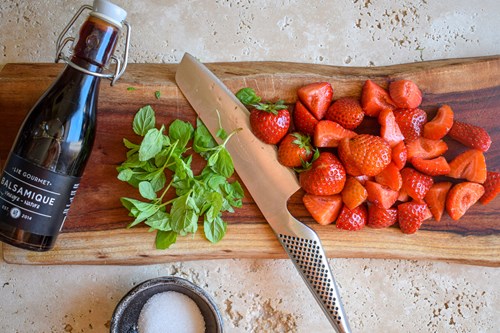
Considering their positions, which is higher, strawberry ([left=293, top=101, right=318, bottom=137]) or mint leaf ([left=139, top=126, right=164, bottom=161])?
strawberry ([left=293, top=101, right=318, bottom=137])

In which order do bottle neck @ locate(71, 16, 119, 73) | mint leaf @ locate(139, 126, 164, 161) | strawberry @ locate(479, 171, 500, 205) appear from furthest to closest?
strawberry @ locate(479, 171, 500, 205), mint leaf @ locate(139, 126, 164, 161), bottle neck @ locate(71, 16, 119, 73)

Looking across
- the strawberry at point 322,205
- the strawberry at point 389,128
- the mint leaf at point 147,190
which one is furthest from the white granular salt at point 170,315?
the strawberry at point 389,128

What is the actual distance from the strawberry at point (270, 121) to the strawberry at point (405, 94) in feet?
0.78

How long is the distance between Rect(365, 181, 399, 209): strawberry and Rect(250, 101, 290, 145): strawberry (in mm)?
218

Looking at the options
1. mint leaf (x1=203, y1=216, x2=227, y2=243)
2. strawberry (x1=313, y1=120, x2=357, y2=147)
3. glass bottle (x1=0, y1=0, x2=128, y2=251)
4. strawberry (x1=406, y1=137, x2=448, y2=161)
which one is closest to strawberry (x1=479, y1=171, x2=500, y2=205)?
strawberry (x1=406, y1=137, x2=448, y2=161)

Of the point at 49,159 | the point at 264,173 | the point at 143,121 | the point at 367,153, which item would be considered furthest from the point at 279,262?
the point at 49,159

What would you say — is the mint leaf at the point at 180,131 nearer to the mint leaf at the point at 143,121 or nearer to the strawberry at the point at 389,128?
the mint leaf at the point at 143,121

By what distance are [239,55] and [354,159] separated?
0.41 meters

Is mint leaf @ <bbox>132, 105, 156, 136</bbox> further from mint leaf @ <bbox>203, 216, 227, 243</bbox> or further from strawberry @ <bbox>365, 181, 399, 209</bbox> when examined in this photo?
strawberry @ <bbox>365, 181, 399, 209</bbox>

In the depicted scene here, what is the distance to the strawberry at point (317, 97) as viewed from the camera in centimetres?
111

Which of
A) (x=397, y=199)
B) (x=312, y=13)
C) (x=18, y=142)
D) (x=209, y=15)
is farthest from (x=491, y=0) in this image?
(x=18, y=142)

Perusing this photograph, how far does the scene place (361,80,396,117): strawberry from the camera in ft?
3.67

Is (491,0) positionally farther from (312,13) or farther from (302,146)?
(302,146)

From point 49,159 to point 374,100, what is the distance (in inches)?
26.6
